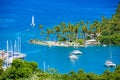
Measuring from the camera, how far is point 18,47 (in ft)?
115

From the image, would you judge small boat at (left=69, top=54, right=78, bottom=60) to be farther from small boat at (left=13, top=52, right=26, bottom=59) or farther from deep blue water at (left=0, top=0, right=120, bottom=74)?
small boat at (left=13, top=52, right=26, bottom=59)

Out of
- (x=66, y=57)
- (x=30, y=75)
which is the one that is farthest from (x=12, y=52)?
(x=30, y=75)

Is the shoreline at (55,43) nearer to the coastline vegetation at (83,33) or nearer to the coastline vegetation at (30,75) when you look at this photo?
the coastline vegetation at (83,33)

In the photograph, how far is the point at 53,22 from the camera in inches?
1822

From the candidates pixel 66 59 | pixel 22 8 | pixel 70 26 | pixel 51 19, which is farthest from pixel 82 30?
pixel 22 8

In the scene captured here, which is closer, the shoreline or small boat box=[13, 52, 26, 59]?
small boat box=[13, 52, 26, 59]

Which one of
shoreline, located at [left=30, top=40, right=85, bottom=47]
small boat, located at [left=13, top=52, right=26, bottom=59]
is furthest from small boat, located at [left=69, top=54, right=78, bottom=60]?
small boat, located at [left=13, top=52, right=26, bottom=59]

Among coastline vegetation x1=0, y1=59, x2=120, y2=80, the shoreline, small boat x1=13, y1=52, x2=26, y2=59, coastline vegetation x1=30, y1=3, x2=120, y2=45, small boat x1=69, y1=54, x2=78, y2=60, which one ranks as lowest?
coastline vegetation x1=0, y1=59, x2=120, y2=80

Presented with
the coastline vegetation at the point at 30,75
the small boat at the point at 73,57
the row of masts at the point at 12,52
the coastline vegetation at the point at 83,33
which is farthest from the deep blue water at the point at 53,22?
the coastline vegetation at the point at 30,75

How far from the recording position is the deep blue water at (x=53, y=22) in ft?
106

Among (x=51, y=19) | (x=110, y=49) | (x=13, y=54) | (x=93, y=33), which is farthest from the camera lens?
(x=51, y=19)

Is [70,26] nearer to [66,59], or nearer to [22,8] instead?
[66,59]

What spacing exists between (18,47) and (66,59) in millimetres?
3741

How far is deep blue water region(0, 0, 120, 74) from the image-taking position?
106ft
